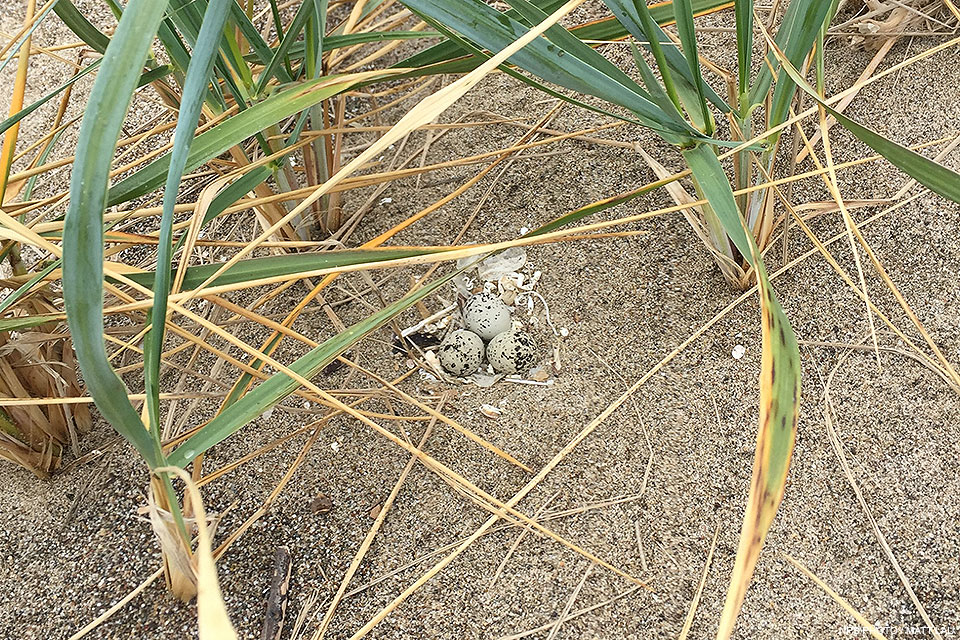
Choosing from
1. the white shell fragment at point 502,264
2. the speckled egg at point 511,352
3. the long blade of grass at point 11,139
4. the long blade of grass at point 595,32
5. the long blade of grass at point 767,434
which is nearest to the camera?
the long blade of grass at point 767,434

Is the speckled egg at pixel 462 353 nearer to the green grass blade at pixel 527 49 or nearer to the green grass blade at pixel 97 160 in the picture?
the green grass blade at pixel 527 49

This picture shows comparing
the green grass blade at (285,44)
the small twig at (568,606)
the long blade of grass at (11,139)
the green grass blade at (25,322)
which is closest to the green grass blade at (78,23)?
the long blade of grass at (11,139)

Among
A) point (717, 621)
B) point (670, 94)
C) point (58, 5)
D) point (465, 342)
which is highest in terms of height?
point (58, 5)

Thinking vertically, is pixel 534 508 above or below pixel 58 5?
below

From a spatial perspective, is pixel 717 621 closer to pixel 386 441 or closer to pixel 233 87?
pixel 386 441

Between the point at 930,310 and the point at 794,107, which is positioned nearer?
the point at 930,310

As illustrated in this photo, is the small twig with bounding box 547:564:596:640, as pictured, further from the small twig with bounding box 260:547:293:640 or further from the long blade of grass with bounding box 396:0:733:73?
the long blade of grass with bounding box 396:0:733:73

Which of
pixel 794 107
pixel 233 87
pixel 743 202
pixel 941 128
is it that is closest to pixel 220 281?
pixel 233 87
